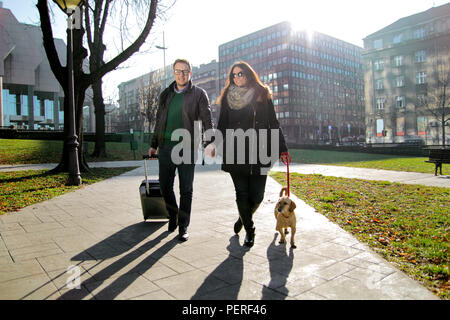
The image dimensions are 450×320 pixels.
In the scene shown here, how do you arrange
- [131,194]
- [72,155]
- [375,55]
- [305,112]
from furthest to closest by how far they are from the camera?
[305,112] < [375,55] < [72,155] < [131,194]

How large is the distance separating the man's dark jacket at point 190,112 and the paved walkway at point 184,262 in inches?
48.2

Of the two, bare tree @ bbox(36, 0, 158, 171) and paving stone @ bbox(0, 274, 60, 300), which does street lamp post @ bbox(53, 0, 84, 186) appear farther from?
paving stone @ bbox(0, 274, 60, 300)

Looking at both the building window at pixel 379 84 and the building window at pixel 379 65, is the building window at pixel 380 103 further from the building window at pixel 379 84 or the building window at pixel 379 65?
the building window at pixel 379 65

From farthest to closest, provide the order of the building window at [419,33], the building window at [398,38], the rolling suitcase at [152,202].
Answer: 1. the building window at [398,38]
2. the building window at [419,33]
3. the rolling suitcase at [152,202]

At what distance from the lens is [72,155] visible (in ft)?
31.1

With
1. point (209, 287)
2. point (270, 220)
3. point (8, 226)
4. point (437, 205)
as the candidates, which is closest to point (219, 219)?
point (270, 220)

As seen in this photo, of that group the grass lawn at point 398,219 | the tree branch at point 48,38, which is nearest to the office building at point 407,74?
the grass lawn at point 398,219

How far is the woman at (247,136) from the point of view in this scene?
384 cm

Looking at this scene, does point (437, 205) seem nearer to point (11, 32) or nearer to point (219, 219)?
point (219, 219)

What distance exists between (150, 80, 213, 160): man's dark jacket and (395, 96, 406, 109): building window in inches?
2167

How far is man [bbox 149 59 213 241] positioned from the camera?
4203mm

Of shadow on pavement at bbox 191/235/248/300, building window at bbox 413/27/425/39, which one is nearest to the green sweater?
shadow on pavement at bbox 191/235/248/300

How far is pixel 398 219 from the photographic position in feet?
17.0

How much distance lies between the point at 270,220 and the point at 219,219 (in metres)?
0.77
